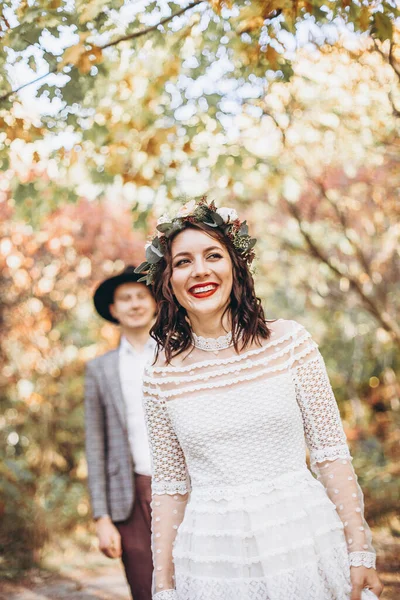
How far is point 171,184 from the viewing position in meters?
5.28

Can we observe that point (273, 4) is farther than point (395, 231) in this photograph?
No

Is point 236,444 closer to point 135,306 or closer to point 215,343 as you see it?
point 215,343

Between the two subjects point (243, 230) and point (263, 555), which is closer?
point (263, 555)

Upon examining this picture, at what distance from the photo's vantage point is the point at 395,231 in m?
7.04

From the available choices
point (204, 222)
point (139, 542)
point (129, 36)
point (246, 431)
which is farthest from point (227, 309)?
point (139, 542)

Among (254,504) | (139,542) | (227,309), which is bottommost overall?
(139,542)

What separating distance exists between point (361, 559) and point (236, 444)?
52cm

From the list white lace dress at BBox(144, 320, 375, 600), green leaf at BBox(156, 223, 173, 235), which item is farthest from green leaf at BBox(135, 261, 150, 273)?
white lace dress at BBox(144, 320, 375, 600)

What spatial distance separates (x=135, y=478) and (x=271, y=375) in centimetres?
170

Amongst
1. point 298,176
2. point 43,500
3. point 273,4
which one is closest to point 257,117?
point 298,176

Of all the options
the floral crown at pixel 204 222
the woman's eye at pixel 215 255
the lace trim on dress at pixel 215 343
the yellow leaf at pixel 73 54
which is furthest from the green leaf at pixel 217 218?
the yellow leaf at pixel 73 54

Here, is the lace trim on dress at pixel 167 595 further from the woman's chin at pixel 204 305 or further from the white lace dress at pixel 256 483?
the woman's chin at pixel 204 305

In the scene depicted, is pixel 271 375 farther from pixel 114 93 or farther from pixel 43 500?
pixel 43 500

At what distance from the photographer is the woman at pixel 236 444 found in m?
2.11
